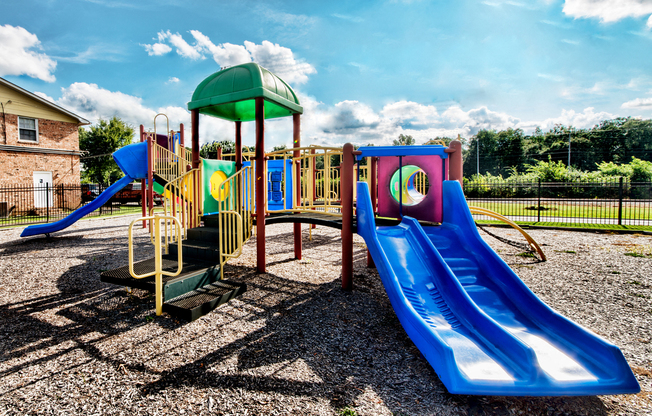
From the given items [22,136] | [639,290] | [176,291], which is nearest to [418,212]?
[639,290]

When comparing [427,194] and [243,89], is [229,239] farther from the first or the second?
[427,194]

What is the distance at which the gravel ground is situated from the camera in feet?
8.53

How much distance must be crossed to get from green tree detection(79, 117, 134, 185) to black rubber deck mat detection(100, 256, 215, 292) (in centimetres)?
3424

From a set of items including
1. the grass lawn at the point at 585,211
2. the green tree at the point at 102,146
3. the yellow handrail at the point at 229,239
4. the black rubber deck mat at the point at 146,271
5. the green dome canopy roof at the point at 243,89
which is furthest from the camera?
the green tree at the point at 102,146

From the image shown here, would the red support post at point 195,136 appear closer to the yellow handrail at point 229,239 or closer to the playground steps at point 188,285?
the yellow handrail at point 229,239

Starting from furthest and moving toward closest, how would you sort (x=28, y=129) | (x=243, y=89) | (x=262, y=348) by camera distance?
(x=28, y=129)
(x=243, y=89)
(x=262, y=348)

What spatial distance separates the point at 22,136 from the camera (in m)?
18.5

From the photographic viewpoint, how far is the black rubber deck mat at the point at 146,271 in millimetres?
4430

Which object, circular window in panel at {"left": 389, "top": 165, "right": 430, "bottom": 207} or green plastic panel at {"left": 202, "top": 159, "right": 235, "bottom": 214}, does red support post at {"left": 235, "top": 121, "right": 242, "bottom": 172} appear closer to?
green plastic panel at {"left": 202, "top": 159, "right": 235, "bottom": 214}

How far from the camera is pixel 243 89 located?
20.7 feet

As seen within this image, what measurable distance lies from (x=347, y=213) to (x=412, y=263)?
1661 millimetres

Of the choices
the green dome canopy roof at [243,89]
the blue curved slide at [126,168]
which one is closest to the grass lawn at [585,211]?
the green dome canopy roof at [243,89]

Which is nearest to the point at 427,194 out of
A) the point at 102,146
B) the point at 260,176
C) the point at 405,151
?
the point at 405,151

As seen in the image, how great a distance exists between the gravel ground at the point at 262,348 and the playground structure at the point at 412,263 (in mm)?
264
